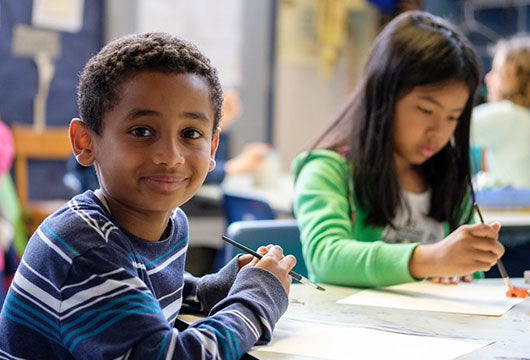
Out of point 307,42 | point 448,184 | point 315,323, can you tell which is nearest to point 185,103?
point 315,323

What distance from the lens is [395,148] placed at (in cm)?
177

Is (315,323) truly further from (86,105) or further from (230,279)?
(86,105)

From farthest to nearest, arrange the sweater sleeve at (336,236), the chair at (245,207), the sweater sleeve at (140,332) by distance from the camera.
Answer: the chair at (245,207) < the sweater sleeve at (336,236) < the sweater sleeve at (140,332)

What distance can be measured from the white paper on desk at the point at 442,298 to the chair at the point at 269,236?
400mm

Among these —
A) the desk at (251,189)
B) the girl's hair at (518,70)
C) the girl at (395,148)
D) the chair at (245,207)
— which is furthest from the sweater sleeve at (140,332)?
the girl's hair at (518,70)

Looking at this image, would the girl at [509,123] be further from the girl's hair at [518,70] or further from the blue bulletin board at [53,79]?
the blue bulletin board at [53,79]

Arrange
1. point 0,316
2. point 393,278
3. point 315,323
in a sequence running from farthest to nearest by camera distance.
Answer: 1. point 393,278
2. point 315,323
3. point 0,316

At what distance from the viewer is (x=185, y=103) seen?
39.6 inches

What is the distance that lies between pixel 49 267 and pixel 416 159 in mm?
1019

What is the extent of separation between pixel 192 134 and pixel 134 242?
15 centimetres

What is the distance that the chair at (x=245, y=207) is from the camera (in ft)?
8.48

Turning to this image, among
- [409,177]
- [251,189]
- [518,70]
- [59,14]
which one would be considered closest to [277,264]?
[409,177]

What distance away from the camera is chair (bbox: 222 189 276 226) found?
259 cm

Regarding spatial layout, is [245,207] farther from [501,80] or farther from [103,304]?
[103,304]
